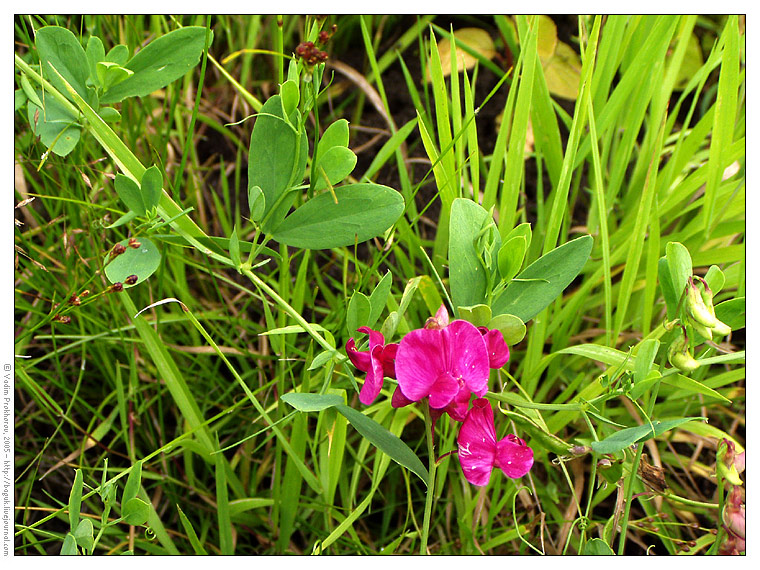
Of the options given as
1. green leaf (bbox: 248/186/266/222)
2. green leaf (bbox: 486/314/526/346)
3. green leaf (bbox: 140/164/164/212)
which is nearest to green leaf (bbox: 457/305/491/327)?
green leaf (bbox: 486/314/526/346)

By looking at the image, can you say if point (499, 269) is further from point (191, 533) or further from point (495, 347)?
point (191, 533)

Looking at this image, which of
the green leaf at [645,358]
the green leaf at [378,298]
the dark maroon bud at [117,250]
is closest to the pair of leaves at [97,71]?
the dark maroon bud at [117,250]

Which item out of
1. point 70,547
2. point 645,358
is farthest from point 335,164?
point 70,547

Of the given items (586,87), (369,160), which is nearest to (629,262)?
→ (586,87)

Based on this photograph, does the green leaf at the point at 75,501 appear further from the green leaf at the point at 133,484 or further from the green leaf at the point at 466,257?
the green leaf at the point at 466,257

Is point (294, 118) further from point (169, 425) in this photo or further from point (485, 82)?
point (485, 82)

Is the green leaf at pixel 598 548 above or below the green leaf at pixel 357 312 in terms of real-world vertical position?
below
